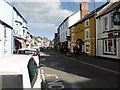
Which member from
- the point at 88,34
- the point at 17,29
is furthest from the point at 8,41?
the point at 88,34

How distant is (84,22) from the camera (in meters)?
41.6

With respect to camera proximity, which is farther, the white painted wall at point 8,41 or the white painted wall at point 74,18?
the white painted wall at point 74,18

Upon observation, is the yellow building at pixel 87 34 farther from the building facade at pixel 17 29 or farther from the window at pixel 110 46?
the building facade at pixel 17 29

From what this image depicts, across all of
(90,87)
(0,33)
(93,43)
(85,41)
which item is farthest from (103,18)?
(90,87)

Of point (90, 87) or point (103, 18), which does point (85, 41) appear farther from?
point (90, 87)

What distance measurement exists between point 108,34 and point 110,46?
1475mm

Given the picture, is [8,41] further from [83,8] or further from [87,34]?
[83,8]

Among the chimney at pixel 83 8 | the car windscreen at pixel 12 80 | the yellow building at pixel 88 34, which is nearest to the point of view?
the car windscreen at pixel 12 80

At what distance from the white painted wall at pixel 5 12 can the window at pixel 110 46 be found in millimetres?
14882

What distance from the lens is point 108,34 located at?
28047 millimetres

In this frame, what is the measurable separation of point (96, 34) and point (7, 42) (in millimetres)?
13413

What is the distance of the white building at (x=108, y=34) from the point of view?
83.5 ft

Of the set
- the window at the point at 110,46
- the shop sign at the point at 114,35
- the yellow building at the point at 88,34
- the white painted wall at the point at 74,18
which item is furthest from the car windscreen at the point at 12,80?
the white painted wall at the point at 74,18

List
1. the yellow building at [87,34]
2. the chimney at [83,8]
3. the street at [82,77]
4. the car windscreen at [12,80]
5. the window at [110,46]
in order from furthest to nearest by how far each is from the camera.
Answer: the chimney at [83,8], the yellow building at [87,34], the window at [110,46], the street at [82,77], the car windscreen at [12,80]
